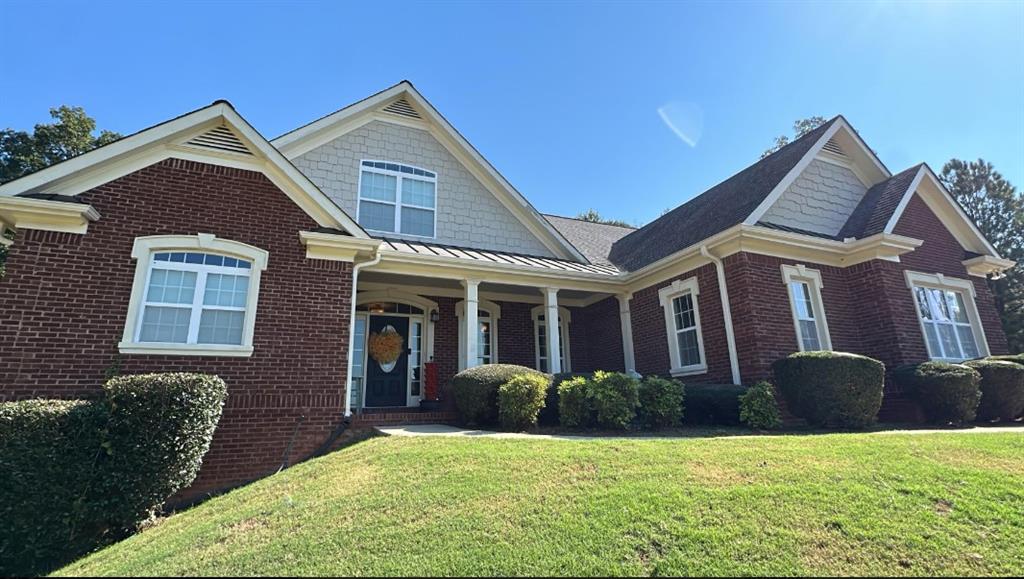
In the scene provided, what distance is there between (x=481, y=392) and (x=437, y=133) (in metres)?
7.46

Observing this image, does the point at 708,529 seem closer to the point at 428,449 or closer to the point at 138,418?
the point at 428,449

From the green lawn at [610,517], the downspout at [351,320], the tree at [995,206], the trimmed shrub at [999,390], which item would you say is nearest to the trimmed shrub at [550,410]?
the green lawn at [610,517]

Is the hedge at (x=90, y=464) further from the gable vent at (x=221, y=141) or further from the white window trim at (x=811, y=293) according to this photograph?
the white window trim at (x=811, y=293)

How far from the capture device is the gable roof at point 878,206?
11.4m

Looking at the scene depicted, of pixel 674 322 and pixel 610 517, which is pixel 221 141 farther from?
pixel 674 322

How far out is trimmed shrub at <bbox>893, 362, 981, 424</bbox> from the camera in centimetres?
933

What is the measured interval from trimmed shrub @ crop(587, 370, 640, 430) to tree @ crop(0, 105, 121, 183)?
686 inches

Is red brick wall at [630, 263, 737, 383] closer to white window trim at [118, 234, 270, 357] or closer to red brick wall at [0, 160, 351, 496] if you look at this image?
red brick wall at [0, 160, 351, 496]

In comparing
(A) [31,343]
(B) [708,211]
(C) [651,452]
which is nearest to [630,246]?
(B) [708,211]

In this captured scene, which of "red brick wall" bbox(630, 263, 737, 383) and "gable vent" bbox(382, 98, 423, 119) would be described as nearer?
"red brick wall" bbox(630, 263, 737, 383)

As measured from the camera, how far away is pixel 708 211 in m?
13.0

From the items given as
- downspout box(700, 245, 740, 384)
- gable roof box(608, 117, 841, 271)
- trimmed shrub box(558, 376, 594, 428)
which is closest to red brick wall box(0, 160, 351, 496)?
trimmed shrub box(558, 376, 594, 428)

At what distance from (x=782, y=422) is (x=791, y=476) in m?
4.69

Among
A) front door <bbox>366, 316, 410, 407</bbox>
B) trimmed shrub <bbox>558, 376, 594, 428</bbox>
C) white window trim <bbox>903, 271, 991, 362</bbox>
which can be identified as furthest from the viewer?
white window trim <bbox>903, 271, 991, 362</bbox>
